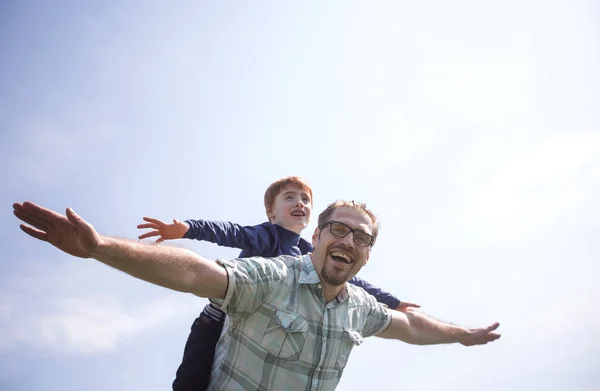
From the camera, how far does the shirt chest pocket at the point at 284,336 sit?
13.7ft

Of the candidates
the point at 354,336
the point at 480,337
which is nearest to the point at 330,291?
the point at 354,336

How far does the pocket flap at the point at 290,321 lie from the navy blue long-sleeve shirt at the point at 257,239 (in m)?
1.99

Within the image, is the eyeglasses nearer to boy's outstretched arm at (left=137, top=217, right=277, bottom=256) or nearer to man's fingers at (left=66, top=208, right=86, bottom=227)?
boy's outstretched arm at (left=137, top=217, right=277, bottom=256)

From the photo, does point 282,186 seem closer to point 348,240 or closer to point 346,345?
point 348,240

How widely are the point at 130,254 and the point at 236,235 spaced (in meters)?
3.10

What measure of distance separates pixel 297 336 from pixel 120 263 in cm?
187

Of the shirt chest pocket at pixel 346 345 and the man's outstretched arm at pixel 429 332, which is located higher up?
the man's outstretched arm at pixel 429 332

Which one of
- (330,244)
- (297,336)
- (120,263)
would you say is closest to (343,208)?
(330,244)

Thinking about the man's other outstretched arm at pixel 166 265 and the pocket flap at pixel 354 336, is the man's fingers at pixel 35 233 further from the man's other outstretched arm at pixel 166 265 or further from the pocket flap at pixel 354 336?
the pocket flap at pixel 354 336

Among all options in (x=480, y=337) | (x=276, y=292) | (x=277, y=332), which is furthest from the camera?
(x=480, y=337)

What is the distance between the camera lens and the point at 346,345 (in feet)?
15.4

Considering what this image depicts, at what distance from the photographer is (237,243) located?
244 inches

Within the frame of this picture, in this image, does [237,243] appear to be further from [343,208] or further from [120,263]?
[120,263]

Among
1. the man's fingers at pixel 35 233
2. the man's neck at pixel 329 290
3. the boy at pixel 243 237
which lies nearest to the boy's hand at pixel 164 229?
the boy at pixel 243 237
